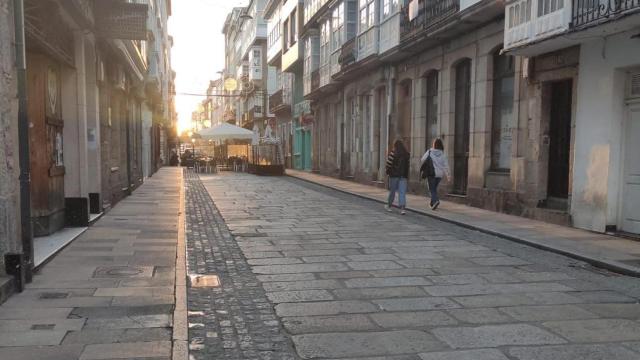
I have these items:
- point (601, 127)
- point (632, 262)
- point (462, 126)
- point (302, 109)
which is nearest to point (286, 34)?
point (302, 109)

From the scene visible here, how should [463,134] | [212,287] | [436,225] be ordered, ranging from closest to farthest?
[212,287]
[436,225]
[463,134]

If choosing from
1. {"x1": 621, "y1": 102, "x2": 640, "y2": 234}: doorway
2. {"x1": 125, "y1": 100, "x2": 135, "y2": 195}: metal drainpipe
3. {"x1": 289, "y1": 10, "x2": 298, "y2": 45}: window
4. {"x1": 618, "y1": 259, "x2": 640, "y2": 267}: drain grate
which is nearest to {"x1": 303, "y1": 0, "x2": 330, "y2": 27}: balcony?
{"x1": 289, "y1": 10, "x2": 298, "y2": 45}: window

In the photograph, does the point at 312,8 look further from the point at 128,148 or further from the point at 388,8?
the point at 128,148

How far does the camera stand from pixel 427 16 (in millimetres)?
16688

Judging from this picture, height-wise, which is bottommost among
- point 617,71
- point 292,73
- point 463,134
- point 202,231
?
point 202,231

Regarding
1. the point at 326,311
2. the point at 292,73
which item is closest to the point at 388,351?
the point at 326,311

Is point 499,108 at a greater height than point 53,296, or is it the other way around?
point 499,108

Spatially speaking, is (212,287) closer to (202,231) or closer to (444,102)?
(202,231)

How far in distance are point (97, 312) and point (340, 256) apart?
373 centimetres

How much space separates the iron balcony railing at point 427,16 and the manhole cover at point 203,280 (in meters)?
10.5

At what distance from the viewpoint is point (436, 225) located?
38.5 feet

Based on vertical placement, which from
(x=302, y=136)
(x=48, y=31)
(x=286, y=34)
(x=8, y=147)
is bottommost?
(x=8, y=147)

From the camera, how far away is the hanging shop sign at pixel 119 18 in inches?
453

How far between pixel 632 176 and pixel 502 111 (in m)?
4.62
